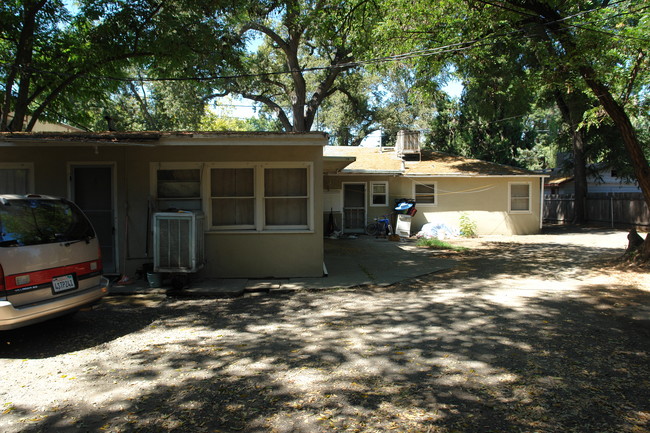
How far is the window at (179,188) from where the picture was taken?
8695 mm

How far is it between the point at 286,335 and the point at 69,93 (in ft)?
38.1

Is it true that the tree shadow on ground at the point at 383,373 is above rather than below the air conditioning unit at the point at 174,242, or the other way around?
below

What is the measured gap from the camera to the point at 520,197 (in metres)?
19.0

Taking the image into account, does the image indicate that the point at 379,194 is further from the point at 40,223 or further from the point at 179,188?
the point at 40,223

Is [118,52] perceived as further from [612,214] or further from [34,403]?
[612,214]

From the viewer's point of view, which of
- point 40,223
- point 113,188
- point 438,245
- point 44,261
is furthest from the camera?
point 438,245

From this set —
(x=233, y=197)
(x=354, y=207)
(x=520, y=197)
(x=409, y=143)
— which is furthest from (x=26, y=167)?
(x=520, y=197)

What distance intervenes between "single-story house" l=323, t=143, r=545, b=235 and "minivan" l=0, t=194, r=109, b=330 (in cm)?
1260

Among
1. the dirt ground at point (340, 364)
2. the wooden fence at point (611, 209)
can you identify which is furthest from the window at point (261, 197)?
the wooden fence at point (611, 209)

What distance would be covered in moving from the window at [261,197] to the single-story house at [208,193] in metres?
0.02

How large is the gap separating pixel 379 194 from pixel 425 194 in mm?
1980

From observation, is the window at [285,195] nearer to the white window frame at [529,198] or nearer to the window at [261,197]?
the window at [261,197]

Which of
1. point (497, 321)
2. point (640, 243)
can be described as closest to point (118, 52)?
point (497, 321)

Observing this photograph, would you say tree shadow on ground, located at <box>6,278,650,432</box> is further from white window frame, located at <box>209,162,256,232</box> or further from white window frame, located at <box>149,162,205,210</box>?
white window frame, located at <box>149,162,205,210</box>
